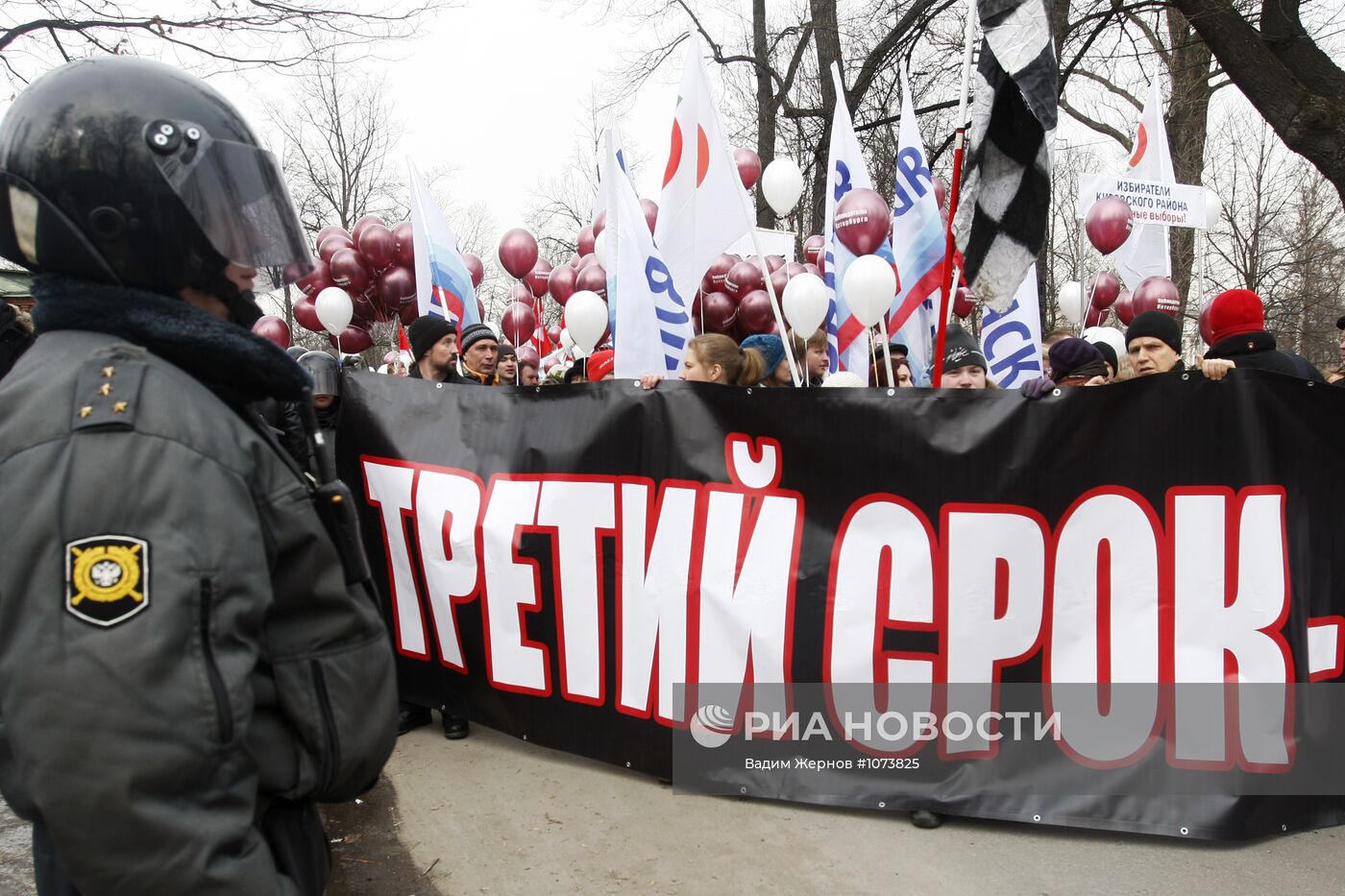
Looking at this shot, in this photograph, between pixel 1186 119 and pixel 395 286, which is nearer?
pixel 395 286

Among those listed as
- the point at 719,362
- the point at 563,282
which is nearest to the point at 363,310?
the point at 563,282

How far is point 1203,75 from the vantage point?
1591 cm

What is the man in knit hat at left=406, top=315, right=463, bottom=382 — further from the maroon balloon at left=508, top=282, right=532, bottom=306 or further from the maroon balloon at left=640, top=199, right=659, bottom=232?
the maroon balloon at left=508, top=282, right=532, bottom=306

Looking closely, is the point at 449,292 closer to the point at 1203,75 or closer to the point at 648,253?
the point at 648,253

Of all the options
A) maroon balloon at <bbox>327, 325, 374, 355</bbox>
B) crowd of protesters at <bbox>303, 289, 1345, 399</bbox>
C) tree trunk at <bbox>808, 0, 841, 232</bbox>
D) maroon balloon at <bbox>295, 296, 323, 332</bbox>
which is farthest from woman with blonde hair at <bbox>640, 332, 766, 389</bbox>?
tree trunk at <bbox>808, 0, 841, 232</bbox>

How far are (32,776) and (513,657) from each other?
318 centimetres

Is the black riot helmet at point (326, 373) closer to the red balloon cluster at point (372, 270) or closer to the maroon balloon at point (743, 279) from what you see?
the maroon balloon at point (743, 279)

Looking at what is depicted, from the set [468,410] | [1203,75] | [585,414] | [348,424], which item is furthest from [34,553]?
[1203,75]

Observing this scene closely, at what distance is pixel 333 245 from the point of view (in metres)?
12.0

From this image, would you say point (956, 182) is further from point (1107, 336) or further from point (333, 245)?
point (333, 245)

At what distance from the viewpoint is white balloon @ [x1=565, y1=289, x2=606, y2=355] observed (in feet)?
25.9

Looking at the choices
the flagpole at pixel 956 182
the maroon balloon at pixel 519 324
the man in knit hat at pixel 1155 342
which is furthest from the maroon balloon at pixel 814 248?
the flagpole at pixel 956 182

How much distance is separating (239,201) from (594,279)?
8.14 m

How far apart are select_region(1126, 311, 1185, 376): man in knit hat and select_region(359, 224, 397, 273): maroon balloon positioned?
→ 905 cm
